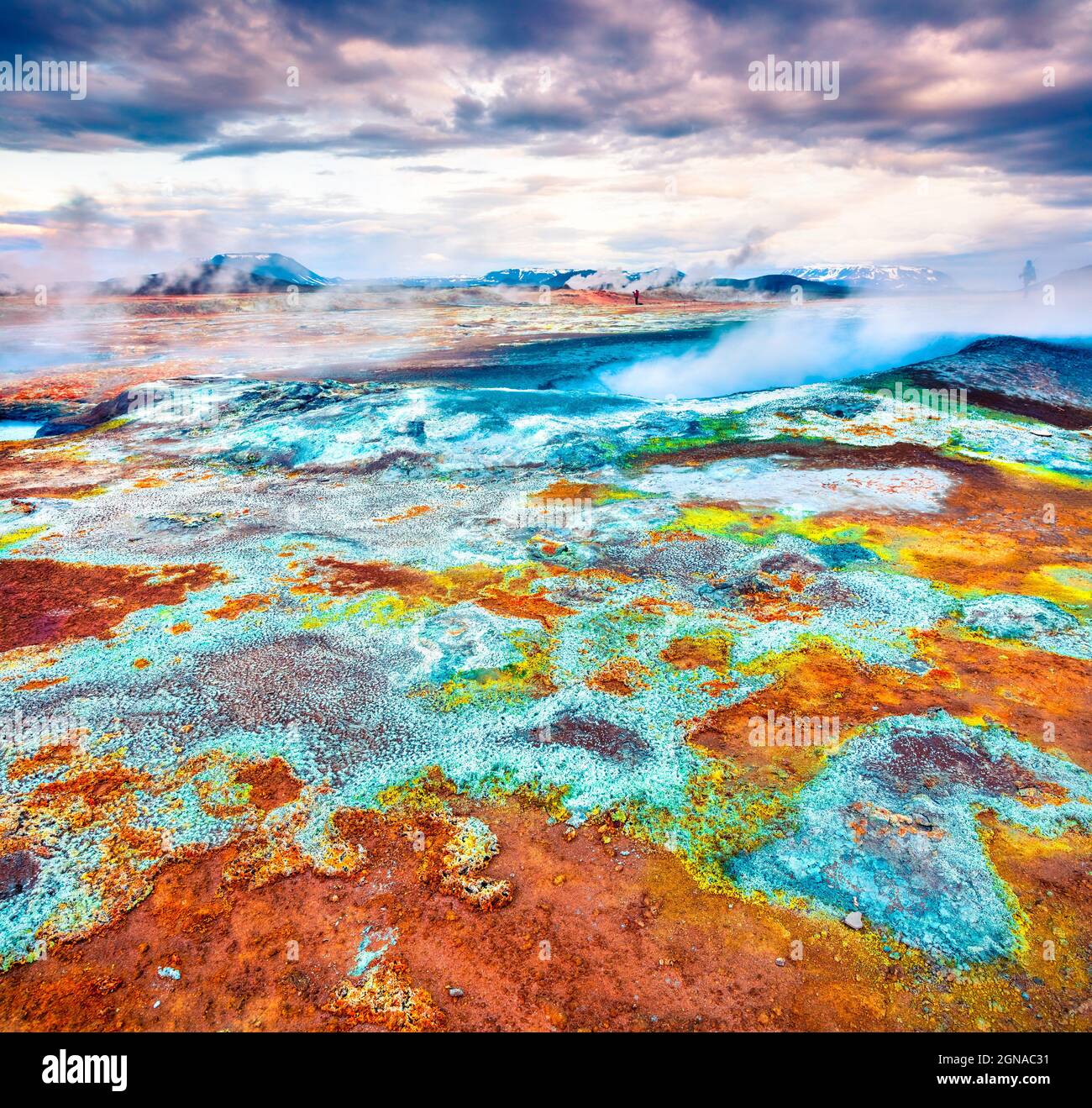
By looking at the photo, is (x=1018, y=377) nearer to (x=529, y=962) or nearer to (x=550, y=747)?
(x=550, y=747)

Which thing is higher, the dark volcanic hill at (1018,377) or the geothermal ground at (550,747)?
the dark volcanic hill at (1018,377)

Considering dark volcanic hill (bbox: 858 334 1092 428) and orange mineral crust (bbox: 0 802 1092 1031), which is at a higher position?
dark volcanic hill (bbox: 858 334 1092 428)

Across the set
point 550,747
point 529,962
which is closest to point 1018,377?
point 550,747

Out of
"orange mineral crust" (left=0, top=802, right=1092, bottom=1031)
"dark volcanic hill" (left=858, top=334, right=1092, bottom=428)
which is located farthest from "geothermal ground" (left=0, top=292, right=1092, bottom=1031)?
"dark volcanic hill" (left=858, top=334, right=1092, bottom=428)

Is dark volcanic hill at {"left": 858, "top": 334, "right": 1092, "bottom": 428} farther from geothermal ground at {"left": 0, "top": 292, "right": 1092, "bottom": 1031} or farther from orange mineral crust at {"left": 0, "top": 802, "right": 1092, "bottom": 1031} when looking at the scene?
orange mineral crust at {"left": 0, "top": 802, "right": 1092, "bottom": 1031}

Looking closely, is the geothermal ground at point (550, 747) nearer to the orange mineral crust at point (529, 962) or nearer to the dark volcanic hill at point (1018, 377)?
the orange mineral crust at point (529, 962)

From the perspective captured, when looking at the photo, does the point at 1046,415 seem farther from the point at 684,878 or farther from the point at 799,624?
the point at 684,878

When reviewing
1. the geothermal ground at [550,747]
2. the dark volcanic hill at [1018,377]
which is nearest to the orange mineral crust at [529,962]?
the geothermal ground at [550,747]

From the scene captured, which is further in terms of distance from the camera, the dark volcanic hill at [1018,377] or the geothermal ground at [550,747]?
the dark volcanic hill at [1018,377]
